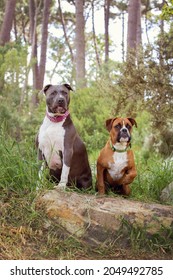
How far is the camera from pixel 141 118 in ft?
34.6

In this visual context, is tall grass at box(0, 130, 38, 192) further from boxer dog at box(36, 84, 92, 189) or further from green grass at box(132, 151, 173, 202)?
green grass at box(132, 151, 173, 202)

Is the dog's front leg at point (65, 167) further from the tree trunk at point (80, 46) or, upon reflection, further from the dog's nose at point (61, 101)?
the tree trunk at point (80, 46)

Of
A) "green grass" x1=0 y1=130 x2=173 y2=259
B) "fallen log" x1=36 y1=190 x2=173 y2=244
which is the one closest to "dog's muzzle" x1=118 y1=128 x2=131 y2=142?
"fallen log" x1=36 y1=190 x2=173 y2=244

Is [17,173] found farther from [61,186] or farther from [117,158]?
[117,158]

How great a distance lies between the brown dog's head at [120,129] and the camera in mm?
4090

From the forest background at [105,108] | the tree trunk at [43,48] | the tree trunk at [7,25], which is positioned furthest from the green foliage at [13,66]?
the tree trunk at [43,48]

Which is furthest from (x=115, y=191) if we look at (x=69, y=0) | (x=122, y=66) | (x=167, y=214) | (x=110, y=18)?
(x=110, y=18)

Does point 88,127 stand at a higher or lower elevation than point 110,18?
lower

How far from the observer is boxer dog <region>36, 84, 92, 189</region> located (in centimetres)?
407

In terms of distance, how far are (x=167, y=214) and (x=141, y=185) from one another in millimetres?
1077

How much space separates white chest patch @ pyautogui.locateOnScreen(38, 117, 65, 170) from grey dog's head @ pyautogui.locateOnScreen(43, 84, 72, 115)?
0.14 meters

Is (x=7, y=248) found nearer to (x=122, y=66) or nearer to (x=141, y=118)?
(x=122, y=66)

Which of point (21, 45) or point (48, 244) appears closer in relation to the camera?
point (48, 244)

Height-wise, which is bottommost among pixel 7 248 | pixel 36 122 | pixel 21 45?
pixel 7 248
